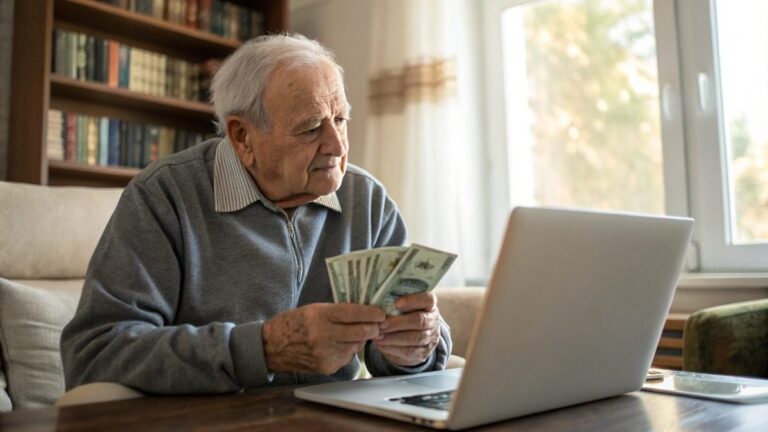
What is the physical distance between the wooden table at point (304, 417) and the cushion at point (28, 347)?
92 cm

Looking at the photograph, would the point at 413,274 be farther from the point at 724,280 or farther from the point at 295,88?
the point at 724,280

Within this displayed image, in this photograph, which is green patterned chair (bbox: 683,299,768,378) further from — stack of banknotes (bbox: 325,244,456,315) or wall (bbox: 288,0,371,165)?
wall (bbox: 288,0,371,165)

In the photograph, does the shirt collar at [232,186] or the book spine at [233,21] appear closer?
the shirt collar at [232,186]

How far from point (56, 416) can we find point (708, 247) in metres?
2.25

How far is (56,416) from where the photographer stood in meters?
0.78

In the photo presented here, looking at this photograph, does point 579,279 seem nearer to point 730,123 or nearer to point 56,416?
point 56,416

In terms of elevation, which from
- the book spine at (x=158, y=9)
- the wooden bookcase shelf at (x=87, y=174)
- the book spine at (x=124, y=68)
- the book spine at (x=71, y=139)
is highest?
the book spine at (x=158, y=9)

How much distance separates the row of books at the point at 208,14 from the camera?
3006 mm

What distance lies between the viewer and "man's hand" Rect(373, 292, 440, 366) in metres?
0.98

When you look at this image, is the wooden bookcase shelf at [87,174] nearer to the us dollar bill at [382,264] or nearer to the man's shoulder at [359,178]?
the man's shoulder at [359,178]

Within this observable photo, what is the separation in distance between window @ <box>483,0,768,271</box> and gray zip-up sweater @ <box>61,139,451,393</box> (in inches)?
56.7

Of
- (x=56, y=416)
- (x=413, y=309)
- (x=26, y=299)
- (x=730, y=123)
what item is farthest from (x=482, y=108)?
(x=56, y=416)

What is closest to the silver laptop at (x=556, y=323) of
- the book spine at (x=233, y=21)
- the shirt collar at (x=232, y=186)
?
the shirt collar at (x=232, y=186)

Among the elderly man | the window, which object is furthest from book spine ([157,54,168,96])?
the elderly man
